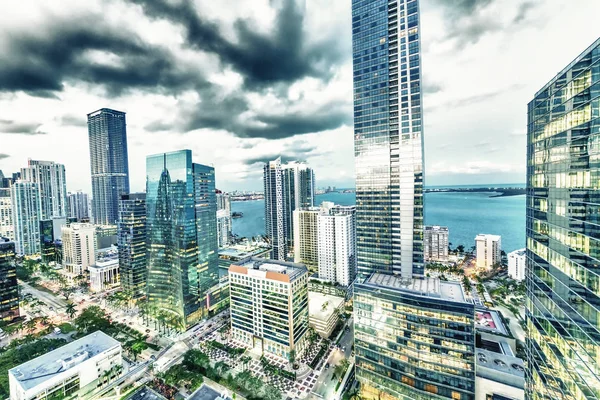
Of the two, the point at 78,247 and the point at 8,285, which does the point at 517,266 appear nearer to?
the point at 8,285

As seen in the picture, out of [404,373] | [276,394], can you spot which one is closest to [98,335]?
[276,394]

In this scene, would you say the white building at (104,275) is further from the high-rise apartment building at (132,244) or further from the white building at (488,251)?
the white building at (488,251)

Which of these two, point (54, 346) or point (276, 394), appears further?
point (54, 346)

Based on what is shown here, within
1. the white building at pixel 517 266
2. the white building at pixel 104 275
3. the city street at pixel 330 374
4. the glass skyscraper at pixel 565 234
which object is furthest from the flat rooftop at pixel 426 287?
the white building at pixel 104 275

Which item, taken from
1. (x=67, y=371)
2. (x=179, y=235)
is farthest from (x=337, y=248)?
(x=67, y=371)

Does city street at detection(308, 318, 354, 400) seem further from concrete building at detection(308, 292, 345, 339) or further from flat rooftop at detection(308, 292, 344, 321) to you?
flat rooftop at detection(308, 292, 344, 321)

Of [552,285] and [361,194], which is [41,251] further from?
[552,285]

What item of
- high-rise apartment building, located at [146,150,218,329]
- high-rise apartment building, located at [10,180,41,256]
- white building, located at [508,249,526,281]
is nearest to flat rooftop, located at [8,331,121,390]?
high-rise apartment building, located at [146,150,218,329]
